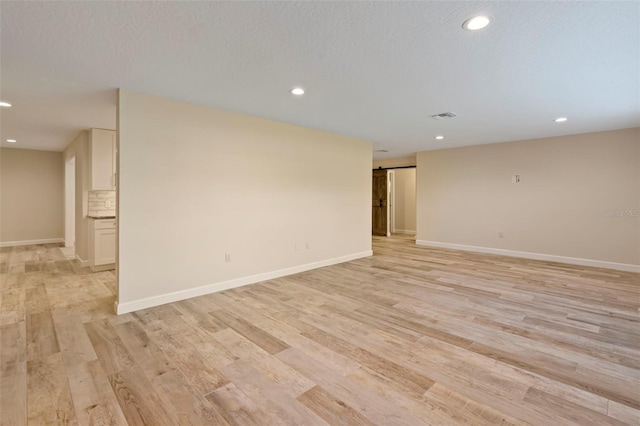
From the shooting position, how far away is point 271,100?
11.8ft

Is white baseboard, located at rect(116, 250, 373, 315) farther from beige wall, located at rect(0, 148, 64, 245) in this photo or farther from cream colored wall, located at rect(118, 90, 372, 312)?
beige wall, located at rect(0, 148, 64, 245)

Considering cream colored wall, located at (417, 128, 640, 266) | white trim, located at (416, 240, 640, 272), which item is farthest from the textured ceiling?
white trim, located at (416, 240, 640, 272)

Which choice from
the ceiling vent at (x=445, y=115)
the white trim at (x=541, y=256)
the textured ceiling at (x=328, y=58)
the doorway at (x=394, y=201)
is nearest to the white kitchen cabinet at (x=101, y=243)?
the textured ceiling at (x=328, y=58)

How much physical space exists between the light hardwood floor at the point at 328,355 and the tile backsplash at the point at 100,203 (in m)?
1.50

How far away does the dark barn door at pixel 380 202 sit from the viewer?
980 centimetres

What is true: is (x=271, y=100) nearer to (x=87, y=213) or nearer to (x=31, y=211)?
(x=87, y=213)

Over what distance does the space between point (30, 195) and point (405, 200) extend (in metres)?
10.6

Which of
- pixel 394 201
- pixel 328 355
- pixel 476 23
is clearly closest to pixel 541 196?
pixel 394 201

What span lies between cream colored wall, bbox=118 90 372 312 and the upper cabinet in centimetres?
237

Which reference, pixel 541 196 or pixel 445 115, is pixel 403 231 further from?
pixel 445 115

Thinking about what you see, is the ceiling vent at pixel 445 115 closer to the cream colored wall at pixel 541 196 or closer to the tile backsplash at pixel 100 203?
the cream colored wall at pixel 541 196

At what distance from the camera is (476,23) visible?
6.55 ft

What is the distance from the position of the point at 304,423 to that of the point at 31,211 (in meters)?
9.35

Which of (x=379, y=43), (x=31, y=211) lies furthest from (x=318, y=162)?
(x=31, y=211)
